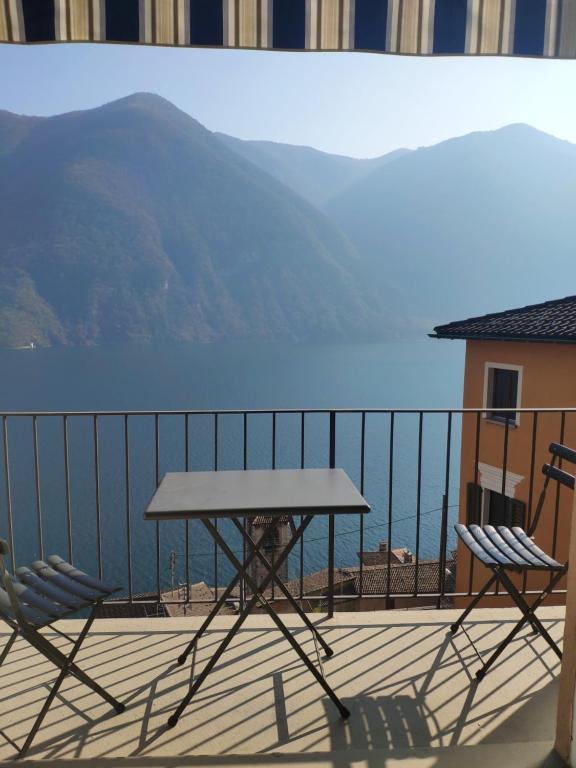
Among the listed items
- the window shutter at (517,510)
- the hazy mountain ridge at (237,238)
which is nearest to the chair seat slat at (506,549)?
the window shutter at (517,510)

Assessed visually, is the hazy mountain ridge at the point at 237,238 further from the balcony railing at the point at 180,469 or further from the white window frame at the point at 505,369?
the white window frame at the point at 505,369

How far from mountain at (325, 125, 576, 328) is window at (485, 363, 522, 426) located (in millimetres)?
102163

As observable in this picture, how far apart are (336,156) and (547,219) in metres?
70.8

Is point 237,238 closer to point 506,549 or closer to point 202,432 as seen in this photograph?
point 202,432

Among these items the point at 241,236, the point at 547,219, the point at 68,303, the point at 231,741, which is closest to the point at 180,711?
the point at 231,741

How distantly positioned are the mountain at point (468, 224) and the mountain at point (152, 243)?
13.4m

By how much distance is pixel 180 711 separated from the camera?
2.03 metres

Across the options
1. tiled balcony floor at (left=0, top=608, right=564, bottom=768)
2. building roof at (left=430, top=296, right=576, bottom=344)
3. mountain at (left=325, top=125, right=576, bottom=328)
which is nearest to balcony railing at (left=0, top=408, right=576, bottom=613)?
building roof at (left=430, top=296, right=576, bottom=344)

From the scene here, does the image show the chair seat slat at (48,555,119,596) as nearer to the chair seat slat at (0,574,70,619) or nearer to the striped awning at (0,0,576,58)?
the chair seat slat at (0,574,70,619)

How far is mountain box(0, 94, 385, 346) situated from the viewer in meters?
88.1

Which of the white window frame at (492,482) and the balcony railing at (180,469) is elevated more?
the white window frame at (492,482)

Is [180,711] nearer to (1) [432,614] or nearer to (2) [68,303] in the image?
(1) [432,614]

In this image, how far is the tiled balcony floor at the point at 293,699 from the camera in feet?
6.10

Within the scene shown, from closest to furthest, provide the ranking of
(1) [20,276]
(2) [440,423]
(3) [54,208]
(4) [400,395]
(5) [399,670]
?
(5) [399,670]
(2) [440,423]
(4) [400,395]
(1) [20,276]
(3) [54,208]
